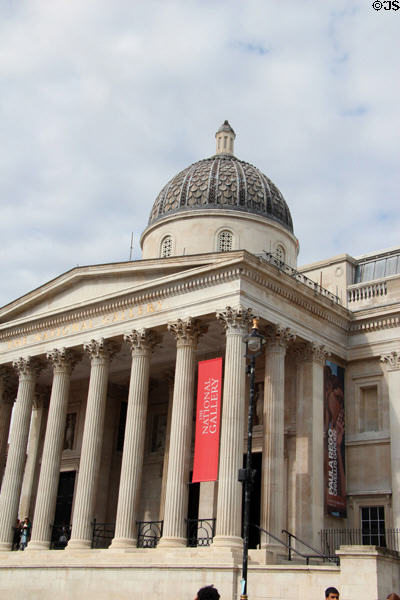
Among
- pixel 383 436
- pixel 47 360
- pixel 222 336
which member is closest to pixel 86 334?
pixel 47 360

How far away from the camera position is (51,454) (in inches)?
1190

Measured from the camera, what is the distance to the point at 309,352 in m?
28.8

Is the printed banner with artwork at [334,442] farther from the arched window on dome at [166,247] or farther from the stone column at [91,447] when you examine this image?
the arched window on dome at [166,247]

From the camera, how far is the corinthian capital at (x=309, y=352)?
94.4 ft

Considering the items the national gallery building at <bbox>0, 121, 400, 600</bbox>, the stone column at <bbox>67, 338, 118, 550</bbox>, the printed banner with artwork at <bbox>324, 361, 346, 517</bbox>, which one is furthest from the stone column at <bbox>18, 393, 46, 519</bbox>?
the printed banner with artwork at <bbox>324, 361, 346, 517</bbox>

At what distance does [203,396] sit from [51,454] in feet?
25.8

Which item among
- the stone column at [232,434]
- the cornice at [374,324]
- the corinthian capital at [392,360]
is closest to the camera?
the stone column at [232,434]

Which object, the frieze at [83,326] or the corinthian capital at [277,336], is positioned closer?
the corinthian capital at [277,336]

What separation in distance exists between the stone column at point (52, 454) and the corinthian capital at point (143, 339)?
4.02 meters

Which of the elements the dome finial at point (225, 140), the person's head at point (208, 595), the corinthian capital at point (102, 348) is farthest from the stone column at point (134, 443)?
the person's head at point (208, 595)

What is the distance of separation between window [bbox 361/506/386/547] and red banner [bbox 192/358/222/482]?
7618 millimetres

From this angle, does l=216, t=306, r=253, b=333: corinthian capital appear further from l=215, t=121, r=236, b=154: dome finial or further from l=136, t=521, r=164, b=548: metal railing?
l=215, t=121, r=236, b=154: dome finial

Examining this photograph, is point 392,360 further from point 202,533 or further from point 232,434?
point 202,533

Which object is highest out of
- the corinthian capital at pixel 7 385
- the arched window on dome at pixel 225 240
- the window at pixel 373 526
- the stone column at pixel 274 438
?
the arched window on dome at pixel 225 240
